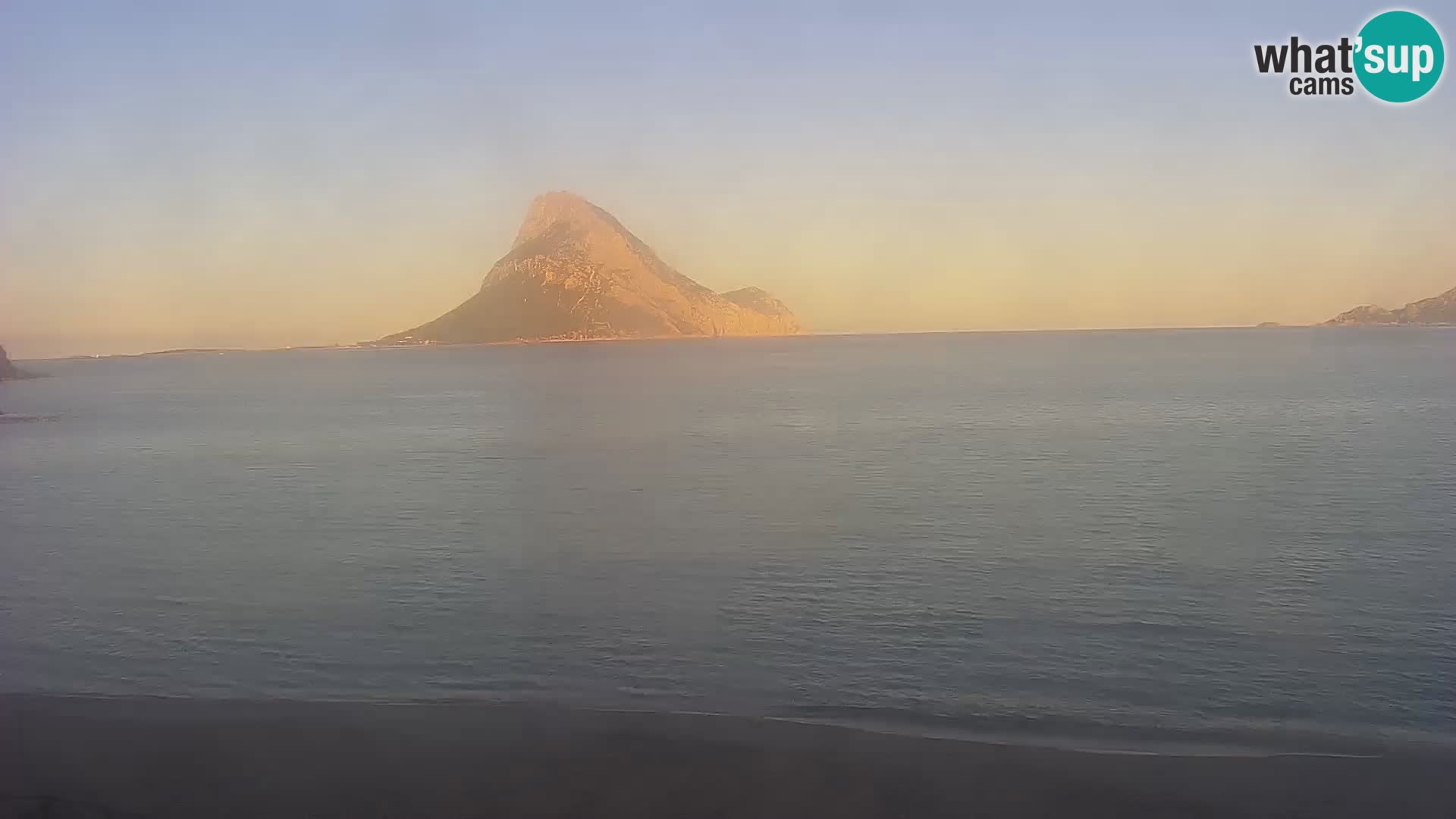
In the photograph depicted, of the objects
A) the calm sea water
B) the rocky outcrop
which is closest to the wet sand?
the calm sea water

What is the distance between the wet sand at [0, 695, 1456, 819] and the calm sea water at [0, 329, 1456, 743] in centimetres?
151

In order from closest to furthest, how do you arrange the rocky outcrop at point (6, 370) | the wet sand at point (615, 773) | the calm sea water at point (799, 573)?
1. the wet sand at point (615, 773)
2. the calm sea water at point (799, 573)
3. the rocky outcrop at point (6, 370)

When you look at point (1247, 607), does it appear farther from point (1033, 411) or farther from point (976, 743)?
point (1033, 411)

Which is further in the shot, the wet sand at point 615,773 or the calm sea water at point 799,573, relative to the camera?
the calm sea water at point 799,573

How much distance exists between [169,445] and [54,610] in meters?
50.8

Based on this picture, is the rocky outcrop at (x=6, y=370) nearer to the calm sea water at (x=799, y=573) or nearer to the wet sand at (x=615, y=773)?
the calm sea water at (x=799, y=573)

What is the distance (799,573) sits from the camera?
2820 cm

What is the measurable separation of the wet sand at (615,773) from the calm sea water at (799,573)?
1515 millimetres

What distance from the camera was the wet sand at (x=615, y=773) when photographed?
13.8 meters

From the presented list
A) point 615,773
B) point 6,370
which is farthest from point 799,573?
point 6,370

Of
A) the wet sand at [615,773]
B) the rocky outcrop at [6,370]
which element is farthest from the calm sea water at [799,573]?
the rocky outcrop at [6,370]

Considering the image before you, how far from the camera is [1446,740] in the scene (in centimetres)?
1599

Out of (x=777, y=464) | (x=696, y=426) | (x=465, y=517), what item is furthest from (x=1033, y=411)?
(x=465, y=517)

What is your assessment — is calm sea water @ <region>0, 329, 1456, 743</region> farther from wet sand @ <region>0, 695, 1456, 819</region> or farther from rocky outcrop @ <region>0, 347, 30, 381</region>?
rocky outcrop @ <region>0, 347, 30, 381</region>
